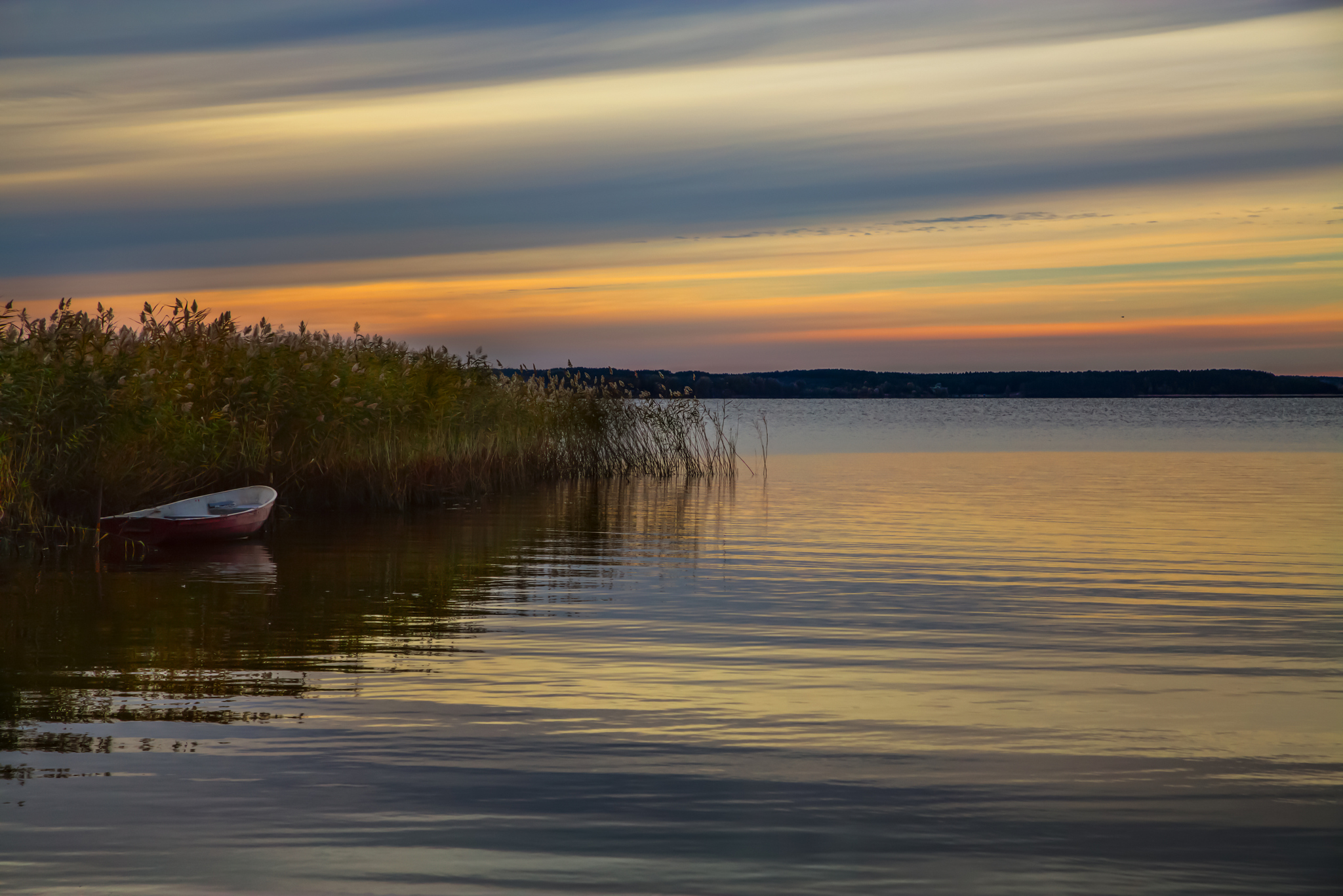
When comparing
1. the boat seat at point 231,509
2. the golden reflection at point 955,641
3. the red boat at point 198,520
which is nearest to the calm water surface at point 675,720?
the golden reflection at point 955,641

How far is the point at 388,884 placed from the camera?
17.0 feet

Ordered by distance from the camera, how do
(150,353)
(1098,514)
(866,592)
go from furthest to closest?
(1098,514) < (150,353) < (866,592)

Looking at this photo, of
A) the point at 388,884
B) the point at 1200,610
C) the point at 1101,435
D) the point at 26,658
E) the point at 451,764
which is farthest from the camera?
the point at 1101,435

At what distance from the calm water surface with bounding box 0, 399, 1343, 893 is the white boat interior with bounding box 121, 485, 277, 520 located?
0.68 metres

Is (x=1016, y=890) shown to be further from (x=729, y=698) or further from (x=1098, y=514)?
(x=1098, y=514)

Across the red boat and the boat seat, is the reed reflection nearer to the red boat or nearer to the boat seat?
the red boat

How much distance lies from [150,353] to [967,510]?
15.3 meters

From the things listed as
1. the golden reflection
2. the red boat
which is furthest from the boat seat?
the golden reflection

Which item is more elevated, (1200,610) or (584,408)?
(584,408)

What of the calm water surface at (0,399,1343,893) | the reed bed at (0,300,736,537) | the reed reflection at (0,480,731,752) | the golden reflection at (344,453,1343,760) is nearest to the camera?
the calm water surface at (0,399,1343,893)

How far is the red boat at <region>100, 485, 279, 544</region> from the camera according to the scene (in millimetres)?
17531

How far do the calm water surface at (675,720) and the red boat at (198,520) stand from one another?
0.45 m

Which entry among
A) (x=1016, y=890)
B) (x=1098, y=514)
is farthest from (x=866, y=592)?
(x=1098, y=514)

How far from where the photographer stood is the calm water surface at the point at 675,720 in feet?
18.2
